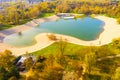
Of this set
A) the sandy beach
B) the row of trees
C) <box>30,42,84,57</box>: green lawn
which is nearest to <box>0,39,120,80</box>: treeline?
the row of trees

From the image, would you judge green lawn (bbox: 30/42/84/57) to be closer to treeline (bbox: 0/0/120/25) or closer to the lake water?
the lake water

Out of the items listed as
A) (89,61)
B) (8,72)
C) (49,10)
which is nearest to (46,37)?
(89,61)

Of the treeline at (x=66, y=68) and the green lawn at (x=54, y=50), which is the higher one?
the treeline at (x=66, y=68)

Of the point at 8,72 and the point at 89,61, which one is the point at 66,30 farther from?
the point at 8,72

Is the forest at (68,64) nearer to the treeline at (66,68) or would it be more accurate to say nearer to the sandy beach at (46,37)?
the treeline at (66,68)

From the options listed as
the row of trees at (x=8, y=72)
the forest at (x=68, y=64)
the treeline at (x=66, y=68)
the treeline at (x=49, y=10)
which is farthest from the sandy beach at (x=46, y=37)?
the row of trees at (x=8, y=72)

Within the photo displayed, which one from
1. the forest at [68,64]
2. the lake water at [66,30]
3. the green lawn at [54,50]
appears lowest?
the lake water at [66,30]

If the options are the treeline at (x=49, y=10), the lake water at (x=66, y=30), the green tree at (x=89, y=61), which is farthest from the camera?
the treeline at (x=49, y=10)

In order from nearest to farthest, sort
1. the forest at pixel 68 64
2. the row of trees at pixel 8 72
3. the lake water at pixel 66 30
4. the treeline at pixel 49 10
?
the row of trees at pixel 8 72 → the forest at pixel 68 64 → the lake water at pixel 66 30 → the treeline at pixel 49 10

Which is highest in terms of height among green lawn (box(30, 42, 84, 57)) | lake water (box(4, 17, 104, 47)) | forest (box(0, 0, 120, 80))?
forest (box(0, 0, 120, 80))
